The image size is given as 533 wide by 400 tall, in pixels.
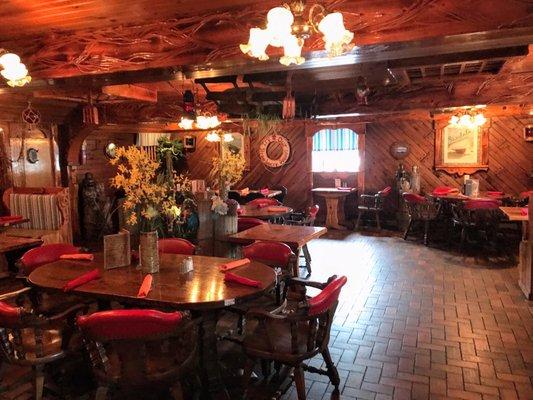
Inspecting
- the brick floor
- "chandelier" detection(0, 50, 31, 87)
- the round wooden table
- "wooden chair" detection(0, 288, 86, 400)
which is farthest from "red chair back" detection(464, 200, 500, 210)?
"chandelier" detection(0, 50, 31, 87)

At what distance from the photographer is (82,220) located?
8.62 m

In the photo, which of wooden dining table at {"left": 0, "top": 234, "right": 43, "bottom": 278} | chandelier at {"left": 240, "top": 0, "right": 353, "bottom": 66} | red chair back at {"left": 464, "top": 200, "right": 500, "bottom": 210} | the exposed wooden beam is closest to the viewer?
chandelier at {"left": 240, "top": 0, "right": 353, "bottom": 66}

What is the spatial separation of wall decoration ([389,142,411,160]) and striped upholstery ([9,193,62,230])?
6.92 metres

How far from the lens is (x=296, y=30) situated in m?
2.23

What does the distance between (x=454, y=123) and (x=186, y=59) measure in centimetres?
660

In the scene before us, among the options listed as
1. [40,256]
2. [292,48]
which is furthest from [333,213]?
[292,48]

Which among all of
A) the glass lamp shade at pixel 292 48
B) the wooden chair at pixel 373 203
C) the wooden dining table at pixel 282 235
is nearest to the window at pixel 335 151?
the wooden chair at pixel 373 203

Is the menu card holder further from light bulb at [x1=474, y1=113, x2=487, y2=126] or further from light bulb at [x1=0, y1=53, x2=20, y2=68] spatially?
light bulb at [x1=474, y1=113, x2=487, y2=126]

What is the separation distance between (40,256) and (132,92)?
379 centimetres

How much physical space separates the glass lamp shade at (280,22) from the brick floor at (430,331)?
91.0 inches

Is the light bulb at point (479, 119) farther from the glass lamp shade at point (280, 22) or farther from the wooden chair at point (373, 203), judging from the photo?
the glass lamp shade at point (280, 22)

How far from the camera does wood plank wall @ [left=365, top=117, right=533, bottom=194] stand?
821cm

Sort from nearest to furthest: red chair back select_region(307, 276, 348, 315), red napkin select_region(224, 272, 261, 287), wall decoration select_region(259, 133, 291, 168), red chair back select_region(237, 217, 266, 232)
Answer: red chair back select_region(307, 276, 348, 315)
red napkin select_region(224, 272, 261, 287)
red chair back select_region(237, 217, 266, 232)
wall decoration select_region(259, 133, 291, 168)

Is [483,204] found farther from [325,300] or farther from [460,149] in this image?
[325,300]
